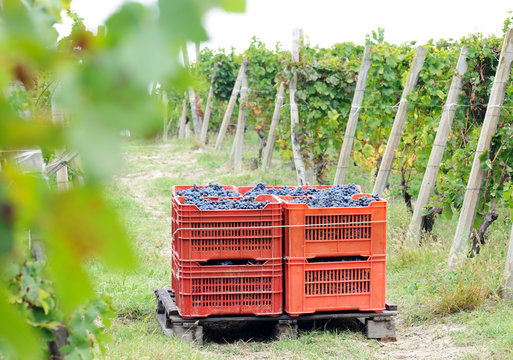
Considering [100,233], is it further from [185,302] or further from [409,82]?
[409,82]

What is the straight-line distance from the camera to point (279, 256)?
4523 millimetres

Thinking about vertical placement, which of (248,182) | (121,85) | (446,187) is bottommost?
(248,182)

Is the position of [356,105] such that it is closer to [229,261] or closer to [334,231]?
[334,231]

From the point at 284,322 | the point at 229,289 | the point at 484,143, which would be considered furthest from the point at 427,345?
the point at 484,143

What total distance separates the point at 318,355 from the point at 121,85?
4.12 metres

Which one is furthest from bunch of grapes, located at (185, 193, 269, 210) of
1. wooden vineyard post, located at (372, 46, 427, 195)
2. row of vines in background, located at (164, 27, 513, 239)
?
wooden vineyard post, located at (372, 46, 427, 195)

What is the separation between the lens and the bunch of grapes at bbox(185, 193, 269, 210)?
448cm

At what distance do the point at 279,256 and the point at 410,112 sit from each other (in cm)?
473

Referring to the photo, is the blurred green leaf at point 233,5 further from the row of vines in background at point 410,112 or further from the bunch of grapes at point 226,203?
the row of vines in background at point 410,112

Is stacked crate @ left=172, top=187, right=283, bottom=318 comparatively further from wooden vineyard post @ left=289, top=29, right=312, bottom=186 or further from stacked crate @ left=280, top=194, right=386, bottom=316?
wooden vineyard post @ left=289, top=29, right=312, bottom=186

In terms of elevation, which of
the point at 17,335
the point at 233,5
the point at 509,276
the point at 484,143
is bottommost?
the point at 509,276

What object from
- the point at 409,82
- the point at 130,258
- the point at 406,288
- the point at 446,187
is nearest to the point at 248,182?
the point at 409,82

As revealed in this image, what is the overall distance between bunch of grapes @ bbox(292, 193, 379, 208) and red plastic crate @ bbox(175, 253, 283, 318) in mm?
506

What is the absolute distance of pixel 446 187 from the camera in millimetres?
6727
